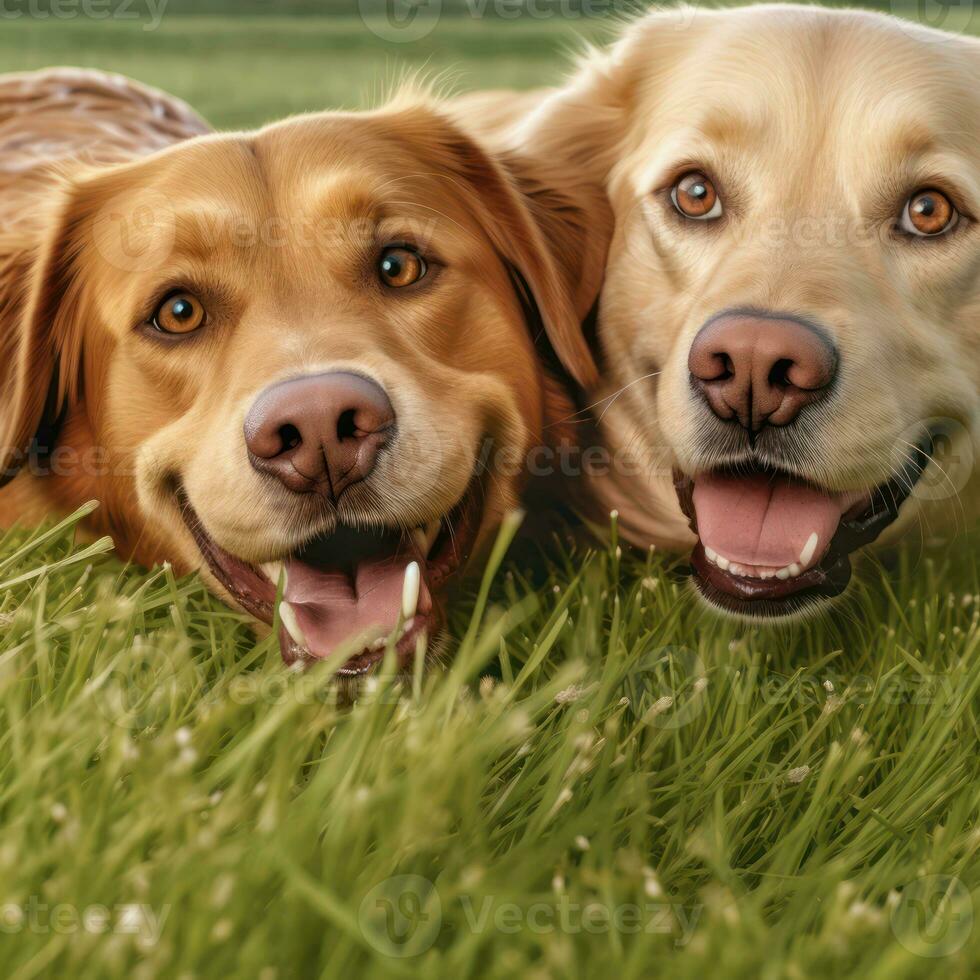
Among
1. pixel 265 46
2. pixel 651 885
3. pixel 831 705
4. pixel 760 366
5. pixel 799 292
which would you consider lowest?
pixel 265 46

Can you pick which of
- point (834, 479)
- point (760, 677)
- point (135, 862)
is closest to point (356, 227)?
point (834, 479)

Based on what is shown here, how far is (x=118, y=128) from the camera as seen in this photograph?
4543 millimetres

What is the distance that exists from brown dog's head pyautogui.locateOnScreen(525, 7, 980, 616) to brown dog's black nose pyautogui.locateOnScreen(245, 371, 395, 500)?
0.77m

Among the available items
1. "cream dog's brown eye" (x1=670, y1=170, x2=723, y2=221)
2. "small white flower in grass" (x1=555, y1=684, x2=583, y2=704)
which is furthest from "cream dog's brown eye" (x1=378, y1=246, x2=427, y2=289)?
"small white flower in grass" (x1=555, y1=684, x2=583, y2=704)

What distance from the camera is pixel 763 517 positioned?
2.87 metres

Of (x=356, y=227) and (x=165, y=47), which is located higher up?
(x=356, y=227)

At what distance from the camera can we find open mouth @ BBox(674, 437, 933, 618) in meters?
2.82

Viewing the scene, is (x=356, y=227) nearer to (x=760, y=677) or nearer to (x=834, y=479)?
(x=834, y=479)

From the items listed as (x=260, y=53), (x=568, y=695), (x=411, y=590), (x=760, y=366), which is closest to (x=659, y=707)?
(x=568, y=695)

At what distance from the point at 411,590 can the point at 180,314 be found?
0.92 metres

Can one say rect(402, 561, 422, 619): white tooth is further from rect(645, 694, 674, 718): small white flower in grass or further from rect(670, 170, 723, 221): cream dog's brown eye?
rect(670, 170, 723, 221): cream dog's brown eye

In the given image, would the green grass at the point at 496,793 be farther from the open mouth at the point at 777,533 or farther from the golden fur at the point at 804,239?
the golden fur at the point at 804,239

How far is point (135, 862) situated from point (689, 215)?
7.05 ft

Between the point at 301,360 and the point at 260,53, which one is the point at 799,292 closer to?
the point at 301,360
